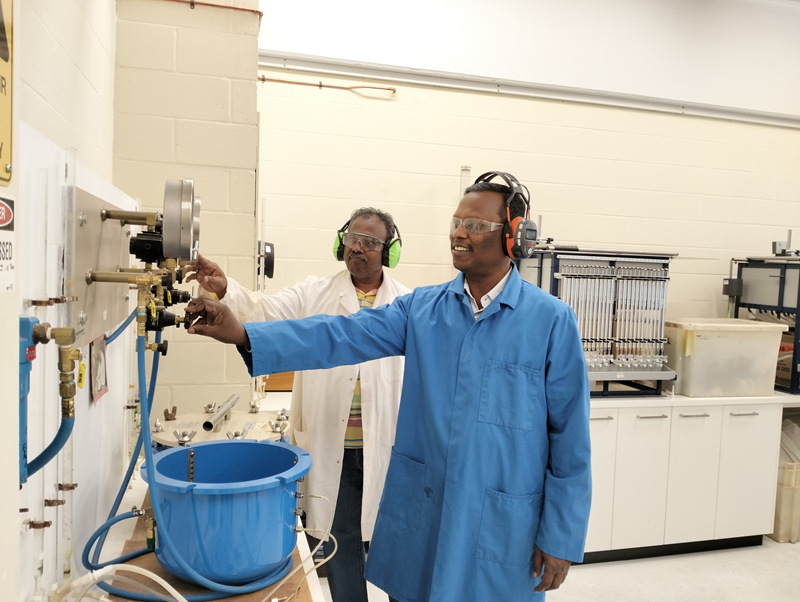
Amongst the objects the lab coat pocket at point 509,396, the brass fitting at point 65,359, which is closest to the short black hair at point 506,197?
the lab coat pocket at point 509,396

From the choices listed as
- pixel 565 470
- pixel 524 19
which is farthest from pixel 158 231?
pixel 524 19

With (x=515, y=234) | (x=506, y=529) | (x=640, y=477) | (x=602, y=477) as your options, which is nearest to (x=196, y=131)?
(x=515, y=234)

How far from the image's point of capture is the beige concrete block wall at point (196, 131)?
6.68 ft

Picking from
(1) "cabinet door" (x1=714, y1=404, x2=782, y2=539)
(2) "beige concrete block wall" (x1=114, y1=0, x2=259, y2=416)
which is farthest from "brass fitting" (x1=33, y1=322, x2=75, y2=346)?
(1) "cabinet door" (x1=714, y1=404, x2=782, y2=539)

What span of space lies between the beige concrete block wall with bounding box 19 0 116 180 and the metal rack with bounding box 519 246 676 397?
6.43 ft

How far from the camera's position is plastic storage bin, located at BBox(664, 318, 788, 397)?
3039 mm

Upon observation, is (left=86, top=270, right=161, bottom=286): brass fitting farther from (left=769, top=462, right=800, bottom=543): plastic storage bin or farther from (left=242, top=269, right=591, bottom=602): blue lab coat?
(left=769, top=462, right=800, bottom=543): plastic storage bin

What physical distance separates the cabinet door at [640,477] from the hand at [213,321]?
2231 millimetres

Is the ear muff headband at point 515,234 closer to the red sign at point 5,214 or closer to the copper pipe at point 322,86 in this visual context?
the red sign at point 5,214

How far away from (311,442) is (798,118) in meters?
3.79

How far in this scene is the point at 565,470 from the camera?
4.42ft

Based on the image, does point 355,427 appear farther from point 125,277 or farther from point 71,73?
point 71,73

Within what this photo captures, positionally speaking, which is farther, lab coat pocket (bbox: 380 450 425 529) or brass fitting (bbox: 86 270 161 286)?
lab coat pocket (bbox: 380 450 425 529)

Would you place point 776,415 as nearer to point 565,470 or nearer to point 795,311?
point 795,311
